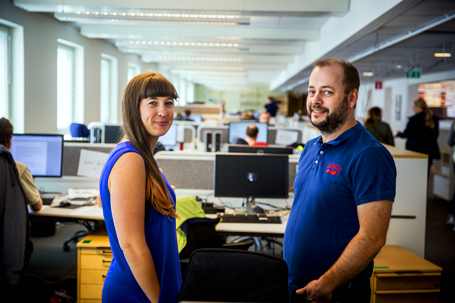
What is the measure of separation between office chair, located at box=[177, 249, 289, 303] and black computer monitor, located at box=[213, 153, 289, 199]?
58.2 inches

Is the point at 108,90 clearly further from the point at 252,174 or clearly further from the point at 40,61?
the point at 252,174

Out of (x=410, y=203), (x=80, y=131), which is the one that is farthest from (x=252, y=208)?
(x=80, y=131)

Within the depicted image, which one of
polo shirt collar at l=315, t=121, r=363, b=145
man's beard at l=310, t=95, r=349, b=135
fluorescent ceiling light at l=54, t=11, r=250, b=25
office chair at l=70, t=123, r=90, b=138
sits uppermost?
fluorescent ceiling light at l=54, t=11, r=250, b=25

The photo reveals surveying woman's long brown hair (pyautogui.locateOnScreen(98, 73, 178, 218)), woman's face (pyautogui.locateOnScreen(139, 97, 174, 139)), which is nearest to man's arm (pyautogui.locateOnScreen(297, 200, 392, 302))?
woman's long brown hair (pyautogui.locateOnScreen(98, 73, 178, 218))

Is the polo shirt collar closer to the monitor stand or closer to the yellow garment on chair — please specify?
the yellow garment on chair

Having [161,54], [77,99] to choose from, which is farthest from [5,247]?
[161,54]

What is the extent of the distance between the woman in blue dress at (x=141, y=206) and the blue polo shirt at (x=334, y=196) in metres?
0.42

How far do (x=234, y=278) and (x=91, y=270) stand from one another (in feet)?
4.69

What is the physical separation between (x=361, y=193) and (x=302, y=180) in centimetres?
24

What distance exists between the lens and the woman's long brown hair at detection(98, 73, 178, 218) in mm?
984

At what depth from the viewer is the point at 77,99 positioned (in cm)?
693

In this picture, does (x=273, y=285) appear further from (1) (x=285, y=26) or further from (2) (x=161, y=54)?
(2) (x=161, y=54)

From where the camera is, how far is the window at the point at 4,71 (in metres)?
4.77

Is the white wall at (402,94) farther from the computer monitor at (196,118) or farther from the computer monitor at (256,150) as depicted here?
the computer monitor at (256,150)
